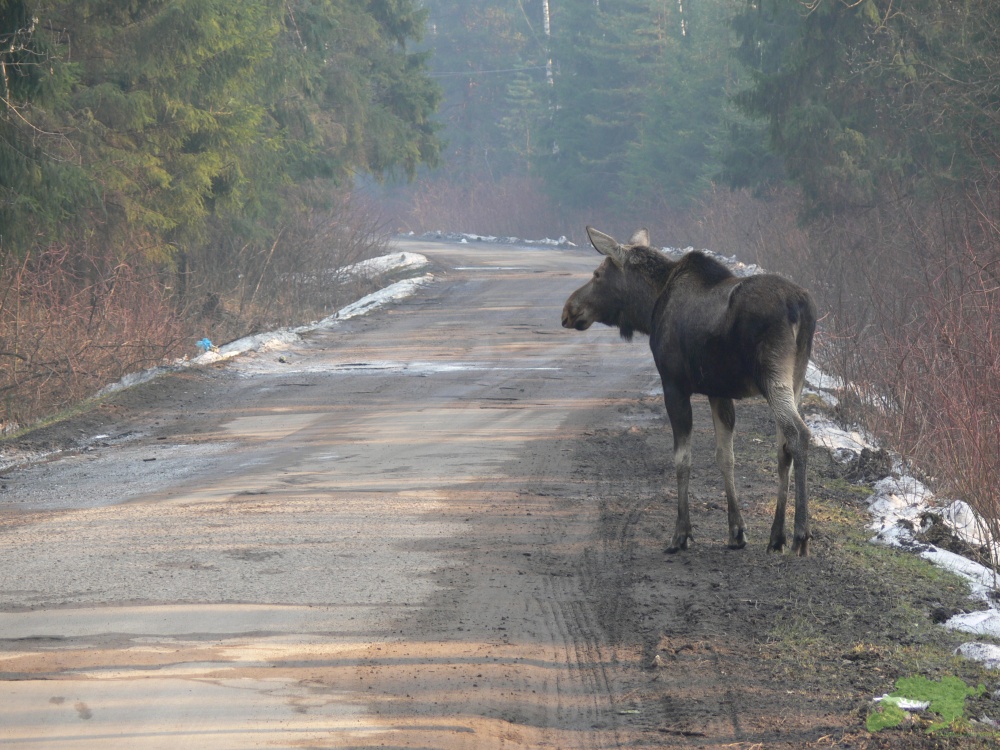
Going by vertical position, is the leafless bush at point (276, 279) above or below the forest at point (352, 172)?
below

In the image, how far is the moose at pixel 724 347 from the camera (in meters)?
8.06

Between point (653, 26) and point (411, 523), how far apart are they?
57283 mm

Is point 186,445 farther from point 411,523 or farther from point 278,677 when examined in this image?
point 278,677

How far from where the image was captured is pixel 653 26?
6266cm

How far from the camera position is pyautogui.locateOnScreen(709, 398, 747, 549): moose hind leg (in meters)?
8.61


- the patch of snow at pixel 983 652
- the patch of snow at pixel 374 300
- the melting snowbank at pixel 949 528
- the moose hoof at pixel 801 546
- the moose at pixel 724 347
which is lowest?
the patch of snow at pixel 374 300

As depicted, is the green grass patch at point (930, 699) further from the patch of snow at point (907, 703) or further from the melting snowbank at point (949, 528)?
the melting snowbank at point (949, 528)

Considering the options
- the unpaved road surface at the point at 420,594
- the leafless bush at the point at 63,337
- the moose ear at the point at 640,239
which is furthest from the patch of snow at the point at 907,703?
the leafless bush at the point at 63,337

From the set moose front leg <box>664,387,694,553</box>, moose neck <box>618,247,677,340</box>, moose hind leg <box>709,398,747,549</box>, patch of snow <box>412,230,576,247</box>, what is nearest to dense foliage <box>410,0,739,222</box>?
patch of snow <box>412,230,576,247</box>

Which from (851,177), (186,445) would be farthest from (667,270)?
(851,177)

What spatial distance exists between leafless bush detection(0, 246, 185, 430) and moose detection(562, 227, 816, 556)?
8885 millimetres

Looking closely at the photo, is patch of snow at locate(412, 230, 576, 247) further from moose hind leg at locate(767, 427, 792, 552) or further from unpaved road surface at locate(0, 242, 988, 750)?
moose hind leg at locate(767, 427, 792, 552)

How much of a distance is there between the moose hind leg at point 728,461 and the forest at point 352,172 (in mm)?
1717

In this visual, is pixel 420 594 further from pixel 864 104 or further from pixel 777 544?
pixel 864 104
